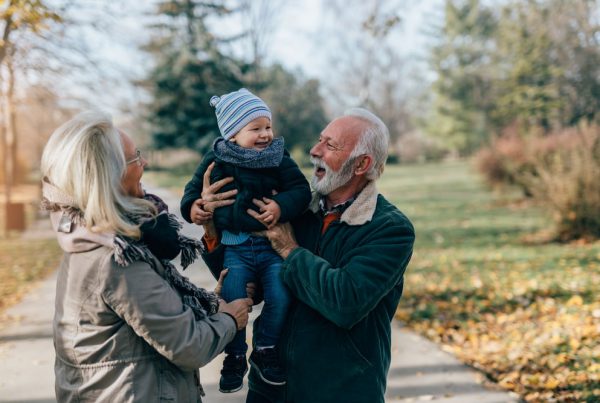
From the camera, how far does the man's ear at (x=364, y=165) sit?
2492 mm

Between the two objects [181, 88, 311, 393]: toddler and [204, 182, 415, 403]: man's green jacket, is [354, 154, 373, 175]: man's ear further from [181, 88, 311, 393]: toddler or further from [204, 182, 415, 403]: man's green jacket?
[181, 88, 311, 393]: toddler

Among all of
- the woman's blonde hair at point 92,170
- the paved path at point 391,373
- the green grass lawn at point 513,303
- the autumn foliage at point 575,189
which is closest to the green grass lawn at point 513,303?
the green grass lawn at point 513,303

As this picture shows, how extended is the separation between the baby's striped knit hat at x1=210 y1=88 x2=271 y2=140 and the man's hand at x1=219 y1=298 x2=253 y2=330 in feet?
2.48

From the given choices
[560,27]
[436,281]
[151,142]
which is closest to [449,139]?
[560,27]

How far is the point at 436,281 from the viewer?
8781 millimetres

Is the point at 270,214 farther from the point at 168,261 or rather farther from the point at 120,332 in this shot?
the point at 120,332

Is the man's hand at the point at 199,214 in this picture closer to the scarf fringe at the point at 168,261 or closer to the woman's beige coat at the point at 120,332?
the scarf fringe at the point at 168,261

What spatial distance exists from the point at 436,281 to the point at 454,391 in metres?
4.19

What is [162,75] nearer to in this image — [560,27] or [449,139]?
[560,27]

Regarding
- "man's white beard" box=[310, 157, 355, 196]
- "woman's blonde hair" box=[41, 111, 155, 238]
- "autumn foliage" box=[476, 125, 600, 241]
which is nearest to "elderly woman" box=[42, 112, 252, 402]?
"woman's blonde hair" box=[41, 111, 155, 238]

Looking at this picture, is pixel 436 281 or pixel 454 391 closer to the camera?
pixel 454 391

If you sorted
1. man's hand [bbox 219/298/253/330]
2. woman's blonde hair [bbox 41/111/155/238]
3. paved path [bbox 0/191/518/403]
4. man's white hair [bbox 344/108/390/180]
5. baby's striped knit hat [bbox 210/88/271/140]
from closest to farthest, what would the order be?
woman's blonde hair [bbox 41/111/155/238] → man's hand [bbox 219/298/253/330] → man's white hair [bbox 344/108/390/180] → baby's striped knit hat [bbox 210/88/271/140] → paved path [bbox 0/191/518/403]

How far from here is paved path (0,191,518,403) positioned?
457 cm

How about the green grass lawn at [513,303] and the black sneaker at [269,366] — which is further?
the green grass lawn at [513,303]
